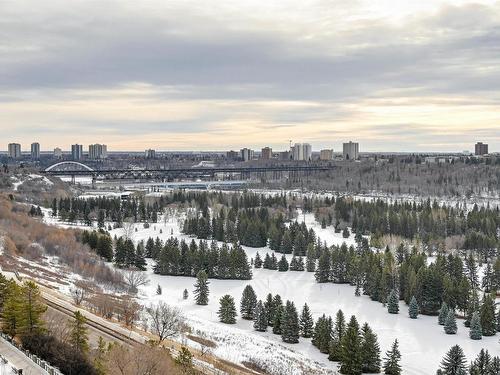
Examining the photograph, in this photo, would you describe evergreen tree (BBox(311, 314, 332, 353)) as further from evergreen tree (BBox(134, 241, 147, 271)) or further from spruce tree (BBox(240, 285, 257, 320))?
evergreen tree (BBox(134, 241, 147, 271))

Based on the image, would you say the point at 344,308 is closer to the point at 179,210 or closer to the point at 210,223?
the point at 210,223

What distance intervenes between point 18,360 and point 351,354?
2800cm

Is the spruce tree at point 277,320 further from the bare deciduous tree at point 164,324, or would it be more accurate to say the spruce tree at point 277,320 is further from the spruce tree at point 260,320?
the bare deciduous tree at point 164,324

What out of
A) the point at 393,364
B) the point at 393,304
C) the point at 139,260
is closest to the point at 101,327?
the point at 393,364

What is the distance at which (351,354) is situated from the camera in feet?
161

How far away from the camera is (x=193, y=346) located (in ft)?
153

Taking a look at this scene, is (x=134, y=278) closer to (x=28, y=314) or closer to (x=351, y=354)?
(x=351, y=354)

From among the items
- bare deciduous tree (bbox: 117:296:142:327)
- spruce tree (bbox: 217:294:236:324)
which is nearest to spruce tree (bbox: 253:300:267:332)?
spruce tree (bbox: 217:294:236:324)

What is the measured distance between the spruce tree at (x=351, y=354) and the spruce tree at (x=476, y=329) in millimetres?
17915

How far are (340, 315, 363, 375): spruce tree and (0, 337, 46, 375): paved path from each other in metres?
27.2

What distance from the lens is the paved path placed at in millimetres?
29562

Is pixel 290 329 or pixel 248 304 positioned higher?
pixel 248 304

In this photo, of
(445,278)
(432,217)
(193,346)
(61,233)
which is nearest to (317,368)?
(193,346)

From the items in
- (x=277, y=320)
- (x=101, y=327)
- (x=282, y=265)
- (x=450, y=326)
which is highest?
(x=101, y=327)
